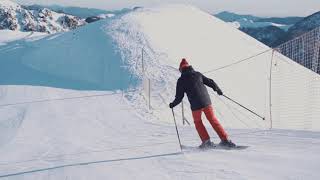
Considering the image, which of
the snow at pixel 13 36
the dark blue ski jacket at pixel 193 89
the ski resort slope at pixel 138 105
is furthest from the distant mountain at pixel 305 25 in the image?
the dark blue ski jacket at pixel 193 89

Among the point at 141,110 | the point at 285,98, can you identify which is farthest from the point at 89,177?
the point at 285,98

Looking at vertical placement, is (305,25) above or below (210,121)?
above

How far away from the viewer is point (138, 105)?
57.8 ft

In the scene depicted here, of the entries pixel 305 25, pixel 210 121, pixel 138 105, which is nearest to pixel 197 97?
pixel 210 121

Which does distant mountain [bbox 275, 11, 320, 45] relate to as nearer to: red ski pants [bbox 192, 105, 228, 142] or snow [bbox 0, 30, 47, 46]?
snow [bbox 0, 30, 47, 46]

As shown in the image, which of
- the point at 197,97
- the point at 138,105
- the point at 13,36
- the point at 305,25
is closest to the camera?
the point at 197,97

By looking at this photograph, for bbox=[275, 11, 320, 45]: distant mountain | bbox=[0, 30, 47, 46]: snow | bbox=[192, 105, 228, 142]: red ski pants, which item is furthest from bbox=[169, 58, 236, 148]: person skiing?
bbox=[275, 11, 320, 45]: distant mountain

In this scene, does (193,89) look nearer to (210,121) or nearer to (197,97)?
(197,97)

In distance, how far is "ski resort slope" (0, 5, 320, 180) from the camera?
8398 millimetres

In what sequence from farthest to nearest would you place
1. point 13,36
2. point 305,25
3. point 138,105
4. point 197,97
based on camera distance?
point 305,25 < point 13,36 < point 138,105 < point 197,97

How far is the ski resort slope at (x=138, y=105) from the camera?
331 inches

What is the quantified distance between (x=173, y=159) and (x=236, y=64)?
16.6 meters

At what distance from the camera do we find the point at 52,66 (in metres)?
25.2

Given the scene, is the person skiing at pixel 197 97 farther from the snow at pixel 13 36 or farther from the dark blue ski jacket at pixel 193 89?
the snow at pixel 13 36
